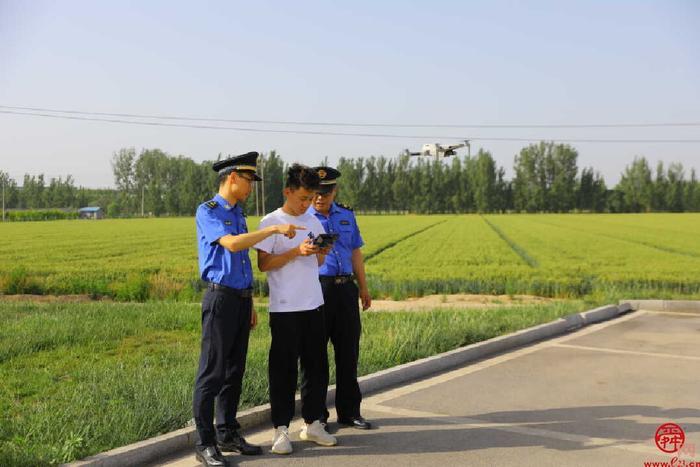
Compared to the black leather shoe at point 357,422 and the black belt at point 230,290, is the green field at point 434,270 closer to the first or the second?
the black leather shoe at point 357,422

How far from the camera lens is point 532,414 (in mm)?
5465

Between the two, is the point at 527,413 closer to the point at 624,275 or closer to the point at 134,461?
the point at 134,461

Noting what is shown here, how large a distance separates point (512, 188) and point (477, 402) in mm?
120797

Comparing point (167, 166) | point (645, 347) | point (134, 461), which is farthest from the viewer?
point (167, 166)

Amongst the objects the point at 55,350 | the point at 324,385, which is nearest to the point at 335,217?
the point at 324,385

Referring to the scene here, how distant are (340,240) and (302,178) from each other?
88cm

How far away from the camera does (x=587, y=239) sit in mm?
41406

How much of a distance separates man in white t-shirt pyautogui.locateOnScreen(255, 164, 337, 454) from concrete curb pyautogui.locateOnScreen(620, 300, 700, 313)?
9.34 metres

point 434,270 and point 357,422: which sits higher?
point 357,422

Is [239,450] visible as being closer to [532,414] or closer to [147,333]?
[532,414]

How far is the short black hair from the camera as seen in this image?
4422mm

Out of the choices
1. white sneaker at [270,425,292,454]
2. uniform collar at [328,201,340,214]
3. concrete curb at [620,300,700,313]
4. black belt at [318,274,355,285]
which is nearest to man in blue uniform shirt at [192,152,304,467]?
white sneaker at [270,425,292,454]

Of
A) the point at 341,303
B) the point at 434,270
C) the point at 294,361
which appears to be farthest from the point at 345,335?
the point at 434,270

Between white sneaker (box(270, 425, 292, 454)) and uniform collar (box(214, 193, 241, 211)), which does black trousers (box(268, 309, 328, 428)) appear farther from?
uniform collar (box(214, 193, 241, 211))
